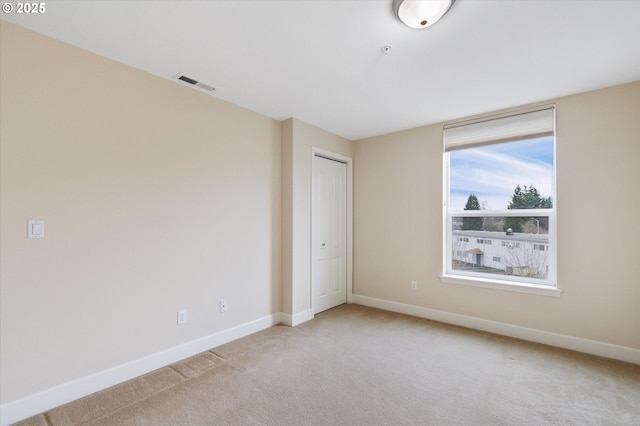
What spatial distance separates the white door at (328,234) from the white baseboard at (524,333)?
66cm

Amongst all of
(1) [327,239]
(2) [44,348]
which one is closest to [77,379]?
(2) [44,348]

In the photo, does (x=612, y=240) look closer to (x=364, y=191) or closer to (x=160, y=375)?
(x=364, y=191)

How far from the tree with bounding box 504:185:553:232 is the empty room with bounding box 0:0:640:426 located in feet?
0.06

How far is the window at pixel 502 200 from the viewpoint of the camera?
3.12 metres

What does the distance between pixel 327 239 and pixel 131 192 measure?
2.51 meters

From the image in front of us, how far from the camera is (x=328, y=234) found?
13.9 feet

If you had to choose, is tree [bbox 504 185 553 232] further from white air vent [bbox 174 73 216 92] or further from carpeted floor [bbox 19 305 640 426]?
white air vent [bbox 174 73 216 92]

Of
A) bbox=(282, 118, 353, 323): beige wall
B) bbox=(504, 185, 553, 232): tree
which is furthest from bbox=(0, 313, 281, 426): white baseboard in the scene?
bbox=(504, 185, 553, 232): tree

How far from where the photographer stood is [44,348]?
1.97 m

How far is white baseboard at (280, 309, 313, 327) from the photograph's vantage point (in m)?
3.53

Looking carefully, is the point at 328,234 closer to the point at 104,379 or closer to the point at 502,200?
the point at 502,200

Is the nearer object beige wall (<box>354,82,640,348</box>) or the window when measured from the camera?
beige wall (<box>354,82,640,348</box>)

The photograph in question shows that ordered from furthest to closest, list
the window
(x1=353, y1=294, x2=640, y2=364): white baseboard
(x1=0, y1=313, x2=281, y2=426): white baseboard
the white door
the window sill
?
the white door → the window → the window sill → (x1=353, y1=294, x2=640, y2=364): white baseboard → (x1=0, y1=313, x2=281, y2=426): white baseboard

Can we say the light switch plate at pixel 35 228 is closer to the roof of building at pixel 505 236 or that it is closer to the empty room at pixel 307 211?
the empty room at pixel 307 211
